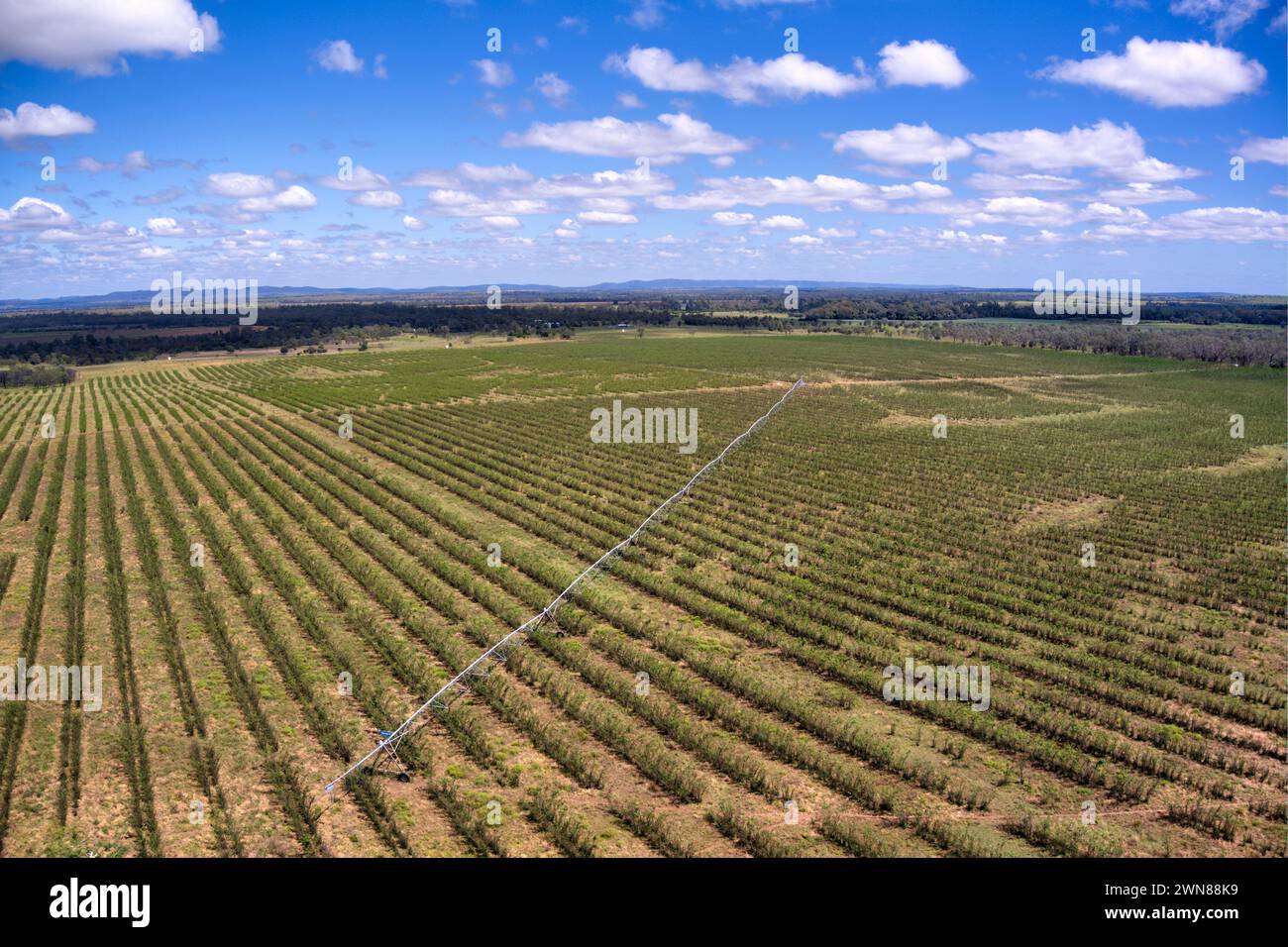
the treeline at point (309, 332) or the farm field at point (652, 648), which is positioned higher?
the treeline at point (309, 332)

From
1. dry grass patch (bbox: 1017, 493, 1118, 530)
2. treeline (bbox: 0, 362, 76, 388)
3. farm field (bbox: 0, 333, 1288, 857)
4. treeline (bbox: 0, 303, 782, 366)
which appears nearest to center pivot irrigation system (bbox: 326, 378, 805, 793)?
farm field (bbox: 0, 333, 1288, 857)

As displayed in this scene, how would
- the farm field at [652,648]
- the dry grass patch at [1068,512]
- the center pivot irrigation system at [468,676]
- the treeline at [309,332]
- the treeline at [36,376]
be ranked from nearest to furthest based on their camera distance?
the farm field at [652,648] → the center pivot irrigation system at [468,676] → the dry grass patch at [1068,512] → the treeline at [36,376] → the treeline at [309,332]

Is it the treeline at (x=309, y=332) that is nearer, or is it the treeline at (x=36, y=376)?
the treeline at (x=36, y=376)

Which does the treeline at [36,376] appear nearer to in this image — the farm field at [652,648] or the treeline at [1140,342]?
the farm field at [652,648]

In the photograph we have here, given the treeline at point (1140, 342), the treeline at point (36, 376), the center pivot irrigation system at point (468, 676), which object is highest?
the treeline at point (1140, 342)

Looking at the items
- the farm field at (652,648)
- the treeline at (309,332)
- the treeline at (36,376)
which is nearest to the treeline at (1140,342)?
the treeline at (309,332)

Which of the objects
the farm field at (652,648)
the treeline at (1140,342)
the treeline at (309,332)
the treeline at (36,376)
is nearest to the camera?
the farm field at (652,648)
